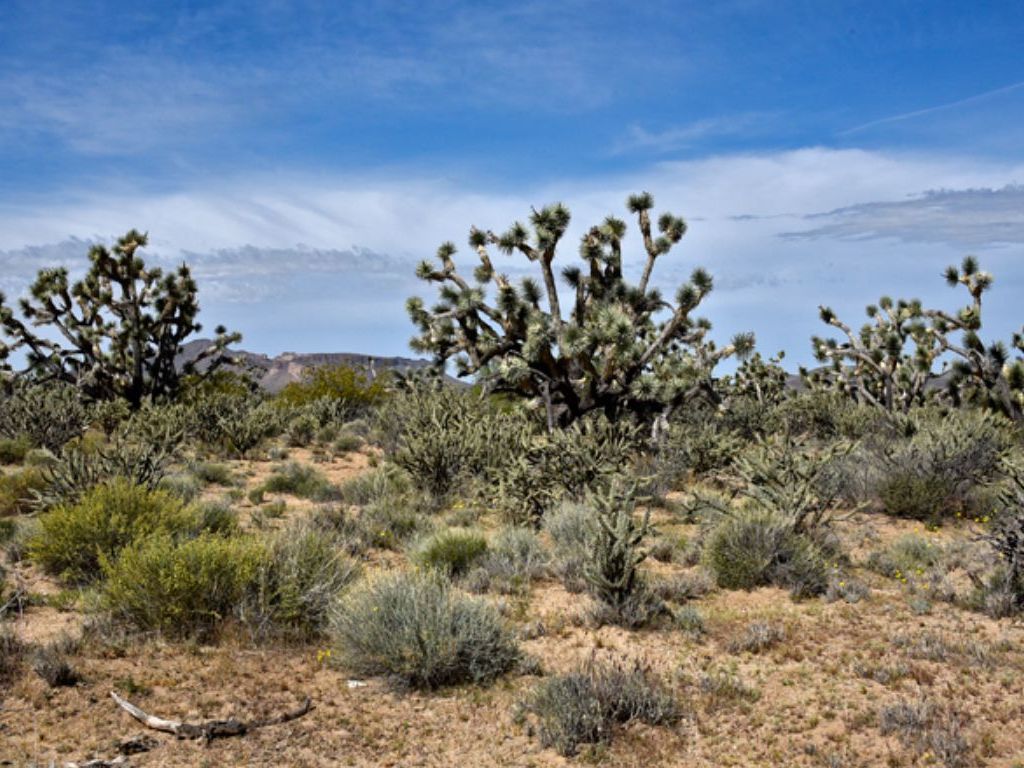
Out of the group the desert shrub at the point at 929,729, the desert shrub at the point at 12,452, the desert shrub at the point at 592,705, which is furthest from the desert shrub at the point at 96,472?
the desert shrub at the point at 929,729

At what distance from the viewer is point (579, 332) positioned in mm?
17156

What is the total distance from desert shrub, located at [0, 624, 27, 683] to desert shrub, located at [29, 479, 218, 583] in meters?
2.12

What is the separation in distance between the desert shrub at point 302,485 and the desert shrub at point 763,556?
813cm

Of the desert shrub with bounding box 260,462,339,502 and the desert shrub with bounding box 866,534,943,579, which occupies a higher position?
the desert shrub with bounding box 260,462,339,502

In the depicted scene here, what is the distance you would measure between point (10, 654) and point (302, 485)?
31.0ft

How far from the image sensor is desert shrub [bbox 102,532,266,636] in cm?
734

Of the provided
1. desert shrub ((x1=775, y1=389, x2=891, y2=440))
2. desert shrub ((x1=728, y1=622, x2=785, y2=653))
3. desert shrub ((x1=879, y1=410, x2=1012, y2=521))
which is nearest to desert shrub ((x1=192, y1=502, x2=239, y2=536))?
desert shrub ((x1=728, y1=622, x2=785, y2=653))

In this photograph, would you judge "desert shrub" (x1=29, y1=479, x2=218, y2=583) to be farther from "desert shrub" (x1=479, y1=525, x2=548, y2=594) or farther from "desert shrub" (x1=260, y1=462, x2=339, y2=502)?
"desert shrub" (x1=260, y1=462, x2=339, y2=502)

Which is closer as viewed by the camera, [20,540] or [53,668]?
[53,668]

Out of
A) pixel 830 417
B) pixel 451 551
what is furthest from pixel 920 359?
pixel 451 551

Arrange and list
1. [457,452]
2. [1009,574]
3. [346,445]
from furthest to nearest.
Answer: [346,445] < [457,452] < [1009,574]

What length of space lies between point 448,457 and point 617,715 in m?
9.56

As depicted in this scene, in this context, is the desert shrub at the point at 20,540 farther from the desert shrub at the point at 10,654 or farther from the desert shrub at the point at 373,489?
the desert shrub at the point at 373,489

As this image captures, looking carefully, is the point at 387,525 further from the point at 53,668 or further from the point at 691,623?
the point at 53,668
